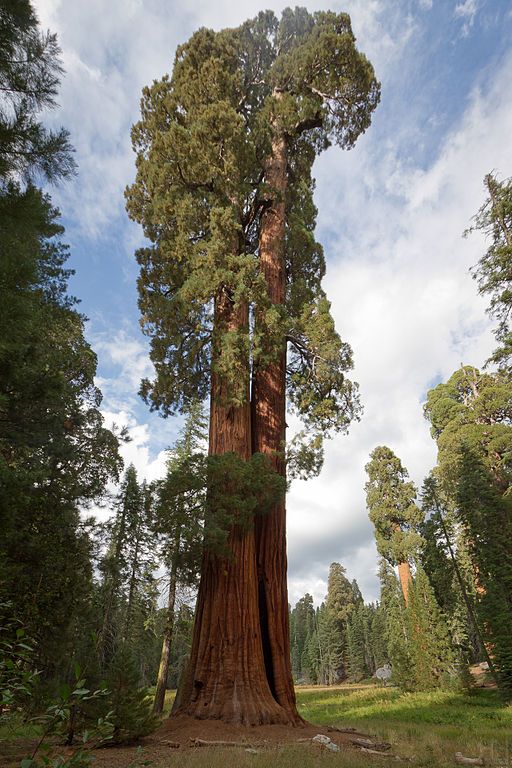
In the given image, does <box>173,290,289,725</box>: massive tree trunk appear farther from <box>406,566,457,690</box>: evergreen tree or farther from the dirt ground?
<box>406,566,457,690</box>: evergreen tree

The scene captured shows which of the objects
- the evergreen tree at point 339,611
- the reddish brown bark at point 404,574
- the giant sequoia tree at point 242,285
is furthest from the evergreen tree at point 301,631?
the giant sequoia tree at point 242,285

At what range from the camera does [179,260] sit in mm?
9352

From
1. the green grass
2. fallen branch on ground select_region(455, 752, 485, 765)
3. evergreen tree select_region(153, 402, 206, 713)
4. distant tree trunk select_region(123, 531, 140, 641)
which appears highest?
distant tree trunk select_region(123, 531, 140, 641)

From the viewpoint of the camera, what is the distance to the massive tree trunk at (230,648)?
6469mm

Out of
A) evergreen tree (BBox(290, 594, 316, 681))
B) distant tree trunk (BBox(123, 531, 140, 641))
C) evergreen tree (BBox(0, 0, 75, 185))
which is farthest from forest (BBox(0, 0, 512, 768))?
evergreen tree (BBox(290, 594, 316, 681))

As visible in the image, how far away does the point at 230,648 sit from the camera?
6.83 meters

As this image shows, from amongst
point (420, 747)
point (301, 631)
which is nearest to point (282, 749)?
point (420, 747)

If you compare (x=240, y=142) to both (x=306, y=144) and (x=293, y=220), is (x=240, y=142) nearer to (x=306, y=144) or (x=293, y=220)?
(x=293, y=220)

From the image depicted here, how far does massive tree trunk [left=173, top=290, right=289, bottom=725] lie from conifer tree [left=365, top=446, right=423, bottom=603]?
725 inches

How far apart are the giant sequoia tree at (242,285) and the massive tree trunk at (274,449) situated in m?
0.03

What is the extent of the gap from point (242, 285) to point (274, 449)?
3306mm

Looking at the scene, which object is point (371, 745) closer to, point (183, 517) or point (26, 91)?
point (183, 517)

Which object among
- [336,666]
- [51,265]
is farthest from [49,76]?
[336,666]

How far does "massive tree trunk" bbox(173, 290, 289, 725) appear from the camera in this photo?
6.47m
